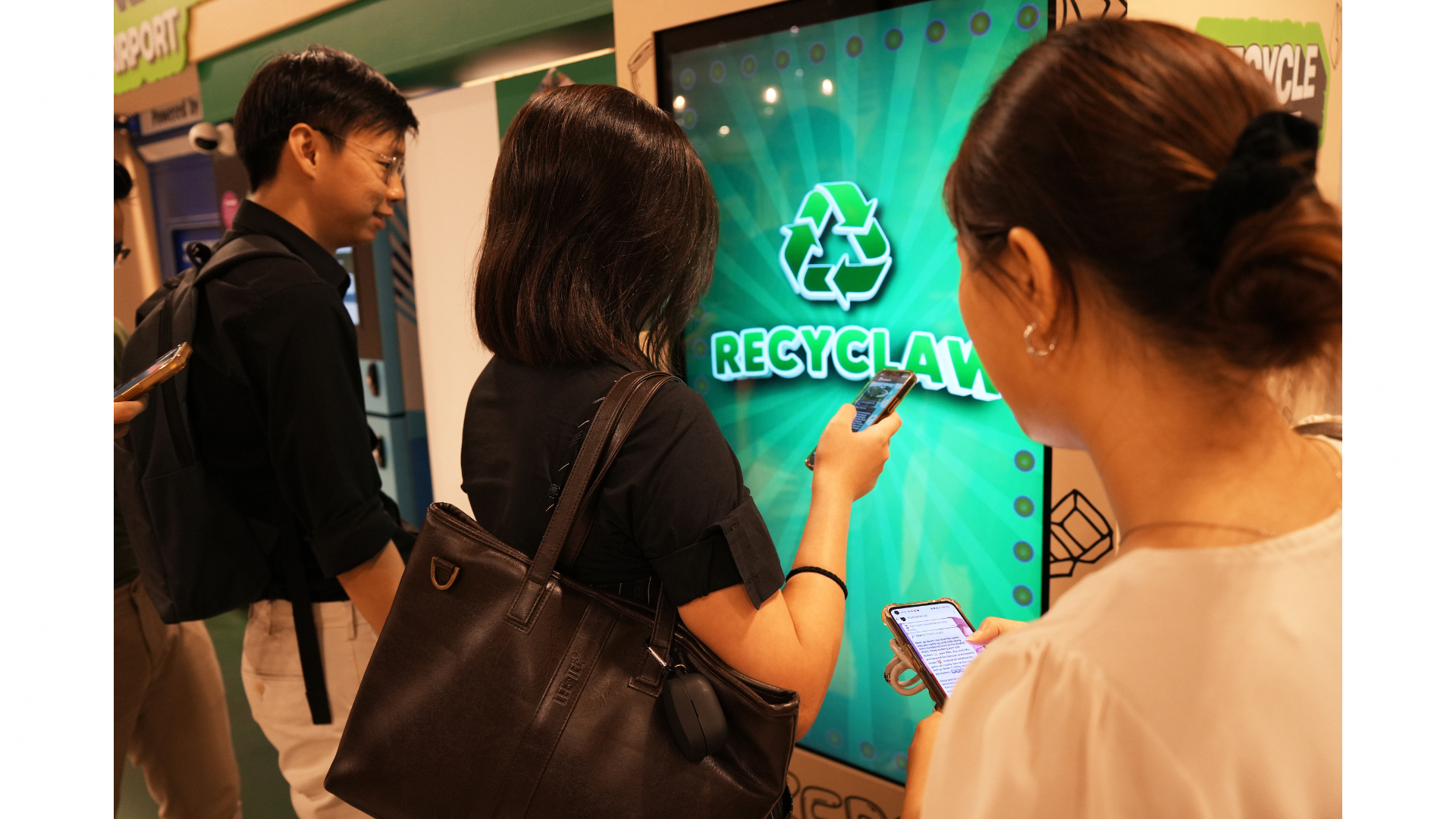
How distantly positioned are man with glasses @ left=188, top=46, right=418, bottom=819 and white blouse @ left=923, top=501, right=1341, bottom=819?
1.25 m

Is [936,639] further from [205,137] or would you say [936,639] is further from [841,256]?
[205,137]

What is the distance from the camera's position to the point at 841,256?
1623 millimetres

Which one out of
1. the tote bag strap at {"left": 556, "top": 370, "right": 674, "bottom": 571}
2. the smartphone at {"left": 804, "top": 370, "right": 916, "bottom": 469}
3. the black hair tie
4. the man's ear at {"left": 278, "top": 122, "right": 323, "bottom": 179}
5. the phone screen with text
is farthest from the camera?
the man's ear at {"left": 278, "top": 122, "right": 323, "bottom": 179}

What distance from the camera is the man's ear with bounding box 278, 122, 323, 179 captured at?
5.38ft

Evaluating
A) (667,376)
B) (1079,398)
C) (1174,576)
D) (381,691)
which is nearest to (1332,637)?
(1174,576)

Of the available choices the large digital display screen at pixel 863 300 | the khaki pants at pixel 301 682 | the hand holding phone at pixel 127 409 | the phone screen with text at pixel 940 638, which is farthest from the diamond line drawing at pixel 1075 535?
the hand holding phone at pixel 127 409

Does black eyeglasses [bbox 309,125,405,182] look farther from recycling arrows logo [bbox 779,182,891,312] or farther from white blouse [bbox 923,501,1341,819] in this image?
white blouse [bbox 923,501,1341,819]

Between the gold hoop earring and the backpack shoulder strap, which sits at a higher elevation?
the backpack shoulder strap

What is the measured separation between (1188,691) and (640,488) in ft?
1.81

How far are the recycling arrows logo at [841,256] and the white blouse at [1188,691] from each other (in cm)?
95

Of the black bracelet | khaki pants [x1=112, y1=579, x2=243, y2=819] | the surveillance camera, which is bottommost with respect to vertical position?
khaki pants [x1=112, y1=579, x2=243, y2=819]

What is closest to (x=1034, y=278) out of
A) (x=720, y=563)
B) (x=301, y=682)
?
(x=720, y=563)

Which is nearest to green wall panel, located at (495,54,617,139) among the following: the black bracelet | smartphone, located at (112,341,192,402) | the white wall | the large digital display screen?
the white wall

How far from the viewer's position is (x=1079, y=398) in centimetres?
75
